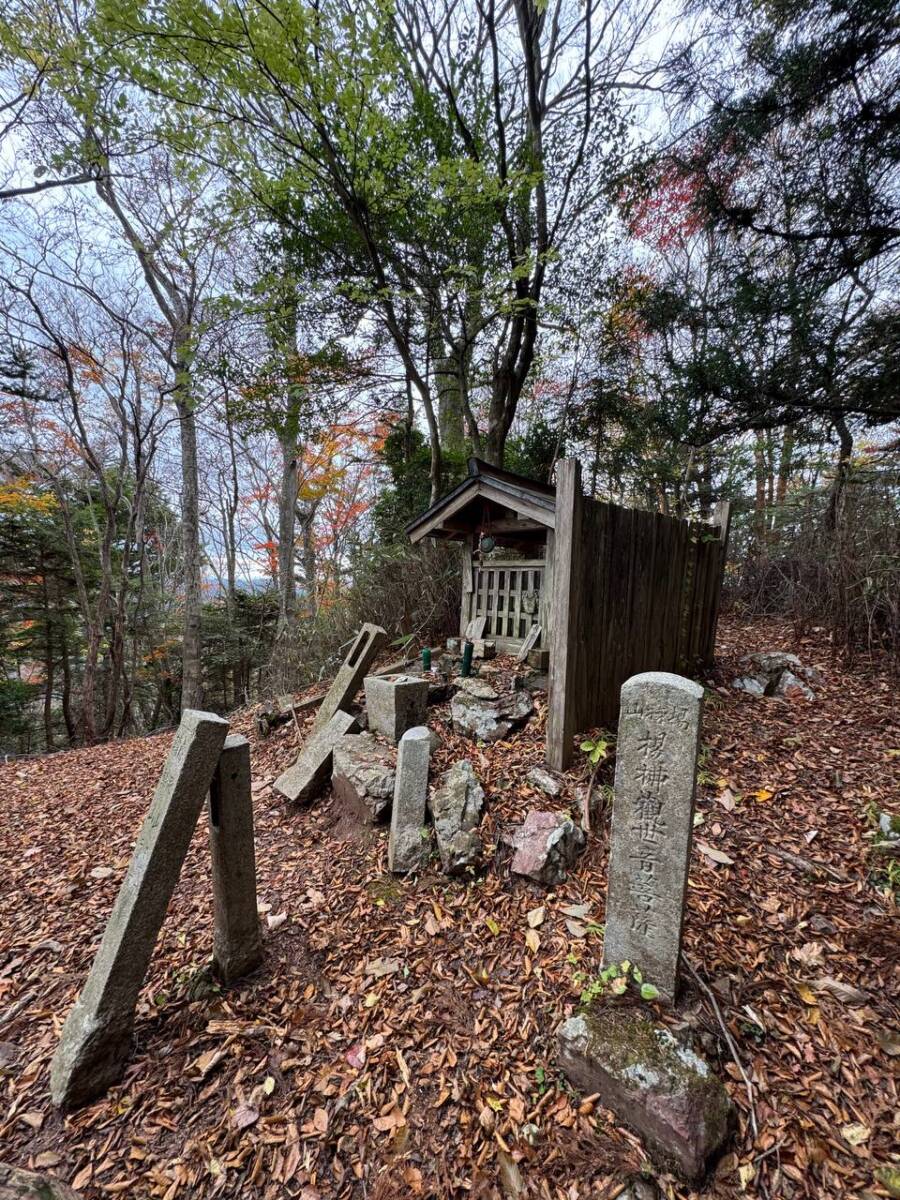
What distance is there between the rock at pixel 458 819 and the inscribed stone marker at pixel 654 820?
3.85ft

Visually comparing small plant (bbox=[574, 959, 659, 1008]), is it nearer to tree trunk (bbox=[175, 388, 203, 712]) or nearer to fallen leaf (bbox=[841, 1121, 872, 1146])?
fallen leaf (bbox=[841, 1121, 872, 1146])

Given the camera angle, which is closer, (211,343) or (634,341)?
(211,343)

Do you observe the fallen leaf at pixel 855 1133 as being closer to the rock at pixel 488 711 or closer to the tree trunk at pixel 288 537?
the rock at pixel 488 711

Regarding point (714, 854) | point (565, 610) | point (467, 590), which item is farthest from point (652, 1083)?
point (467, 590)

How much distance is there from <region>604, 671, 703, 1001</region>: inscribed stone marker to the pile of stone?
361 cm

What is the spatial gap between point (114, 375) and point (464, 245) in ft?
25.0

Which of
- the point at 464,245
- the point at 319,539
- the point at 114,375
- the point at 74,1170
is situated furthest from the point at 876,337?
the point at 319,539

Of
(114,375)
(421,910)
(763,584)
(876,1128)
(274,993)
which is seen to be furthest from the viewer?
(114,375)

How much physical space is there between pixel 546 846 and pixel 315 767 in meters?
2.39

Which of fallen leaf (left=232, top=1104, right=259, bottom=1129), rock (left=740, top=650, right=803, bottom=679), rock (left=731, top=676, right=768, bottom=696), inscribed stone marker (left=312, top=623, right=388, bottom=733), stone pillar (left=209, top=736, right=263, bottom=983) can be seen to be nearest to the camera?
fallen leaf (left=232, top=1104, right=259, bottom=1129)

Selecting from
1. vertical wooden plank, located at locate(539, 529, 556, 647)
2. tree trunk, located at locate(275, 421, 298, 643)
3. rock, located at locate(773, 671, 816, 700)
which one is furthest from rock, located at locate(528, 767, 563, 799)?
tree trunk, located at locate(275, 421, 298, 643)

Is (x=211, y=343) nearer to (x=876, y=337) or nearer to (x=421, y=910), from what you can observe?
(x=421, y=910)

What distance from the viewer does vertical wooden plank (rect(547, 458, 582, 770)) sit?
3.58 meters

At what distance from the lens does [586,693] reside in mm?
3898
